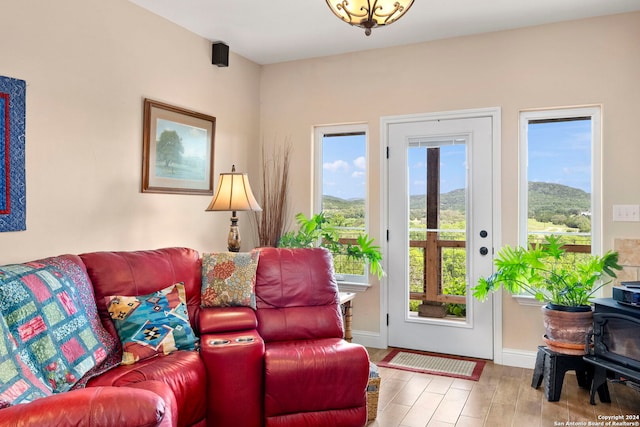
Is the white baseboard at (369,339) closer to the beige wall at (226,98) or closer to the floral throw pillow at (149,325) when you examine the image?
the beige wall at (226,98)

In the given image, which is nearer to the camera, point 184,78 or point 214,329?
point 214,329

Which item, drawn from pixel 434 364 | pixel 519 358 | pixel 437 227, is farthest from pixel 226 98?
pixel 519 358

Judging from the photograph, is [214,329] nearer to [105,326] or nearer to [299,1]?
[105,326]

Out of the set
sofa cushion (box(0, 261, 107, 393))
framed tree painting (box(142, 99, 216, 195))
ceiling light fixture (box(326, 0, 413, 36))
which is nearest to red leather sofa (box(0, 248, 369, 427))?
sofa cushion (box(0, 261, 107, 393))

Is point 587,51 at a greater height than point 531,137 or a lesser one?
greater

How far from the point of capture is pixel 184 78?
Result: 3.59 metres

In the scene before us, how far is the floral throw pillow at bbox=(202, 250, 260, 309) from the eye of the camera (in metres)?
2.82

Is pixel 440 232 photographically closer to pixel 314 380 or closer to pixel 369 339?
pixel 369 339

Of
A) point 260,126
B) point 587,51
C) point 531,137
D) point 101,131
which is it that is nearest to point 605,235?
point 531,137

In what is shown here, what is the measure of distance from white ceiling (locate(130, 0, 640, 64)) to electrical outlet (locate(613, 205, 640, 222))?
4.58ft

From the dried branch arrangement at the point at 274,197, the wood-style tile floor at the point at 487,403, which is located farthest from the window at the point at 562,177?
the dried branch arrangement at the point at 274,197

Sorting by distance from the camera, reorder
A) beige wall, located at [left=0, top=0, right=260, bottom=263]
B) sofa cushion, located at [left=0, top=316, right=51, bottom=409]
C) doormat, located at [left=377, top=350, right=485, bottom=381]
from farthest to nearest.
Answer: doormat, located at [left=377, top=350, right=485, bottom=381] < beige wall, located at [left=0, top=0, right=260, bottom=263] < sofa cushion, located at [left=0, top=316, right=51, bottom=409]

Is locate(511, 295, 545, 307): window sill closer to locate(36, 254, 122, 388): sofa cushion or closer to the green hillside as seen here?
the green hillside

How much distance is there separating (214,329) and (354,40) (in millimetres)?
2639
